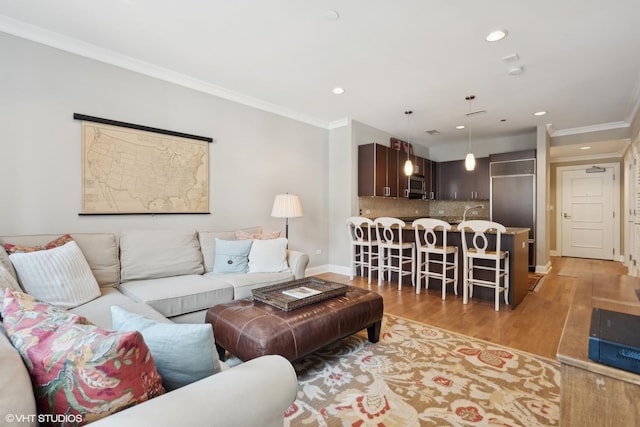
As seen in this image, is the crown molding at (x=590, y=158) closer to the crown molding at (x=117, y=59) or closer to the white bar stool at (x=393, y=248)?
the white bar stool at (x=393, y=248)

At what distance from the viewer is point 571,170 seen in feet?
23.8

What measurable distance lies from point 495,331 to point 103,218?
398 cm

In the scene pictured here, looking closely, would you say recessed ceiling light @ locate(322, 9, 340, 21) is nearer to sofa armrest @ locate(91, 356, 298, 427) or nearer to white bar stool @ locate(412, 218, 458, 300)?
sofa armrest @ locate(91, 356, 298, 427)

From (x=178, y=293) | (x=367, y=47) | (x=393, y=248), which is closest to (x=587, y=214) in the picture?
(x=393, y=248)

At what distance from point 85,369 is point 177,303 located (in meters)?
1.82

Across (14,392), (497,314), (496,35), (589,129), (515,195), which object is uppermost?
(496,35)

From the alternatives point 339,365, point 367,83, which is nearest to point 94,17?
point 367,83

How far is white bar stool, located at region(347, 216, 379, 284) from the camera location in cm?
469

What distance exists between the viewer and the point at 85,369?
2.31 feet

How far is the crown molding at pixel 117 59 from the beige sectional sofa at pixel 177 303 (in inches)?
68.7

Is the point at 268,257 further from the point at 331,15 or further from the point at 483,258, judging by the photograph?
the point at 483,258

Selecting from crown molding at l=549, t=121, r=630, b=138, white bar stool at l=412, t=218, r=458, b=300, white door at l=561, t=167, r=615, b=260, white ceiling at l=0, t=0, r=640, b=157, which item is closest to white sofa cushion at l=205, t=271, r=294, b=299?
white bar stool at l=412, t=218, r=458, b=300

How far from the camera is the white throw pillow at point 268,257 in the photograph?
124 inches

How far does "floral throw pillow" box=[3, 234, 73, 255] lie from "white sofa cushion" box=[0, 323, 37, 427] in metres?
1.96
